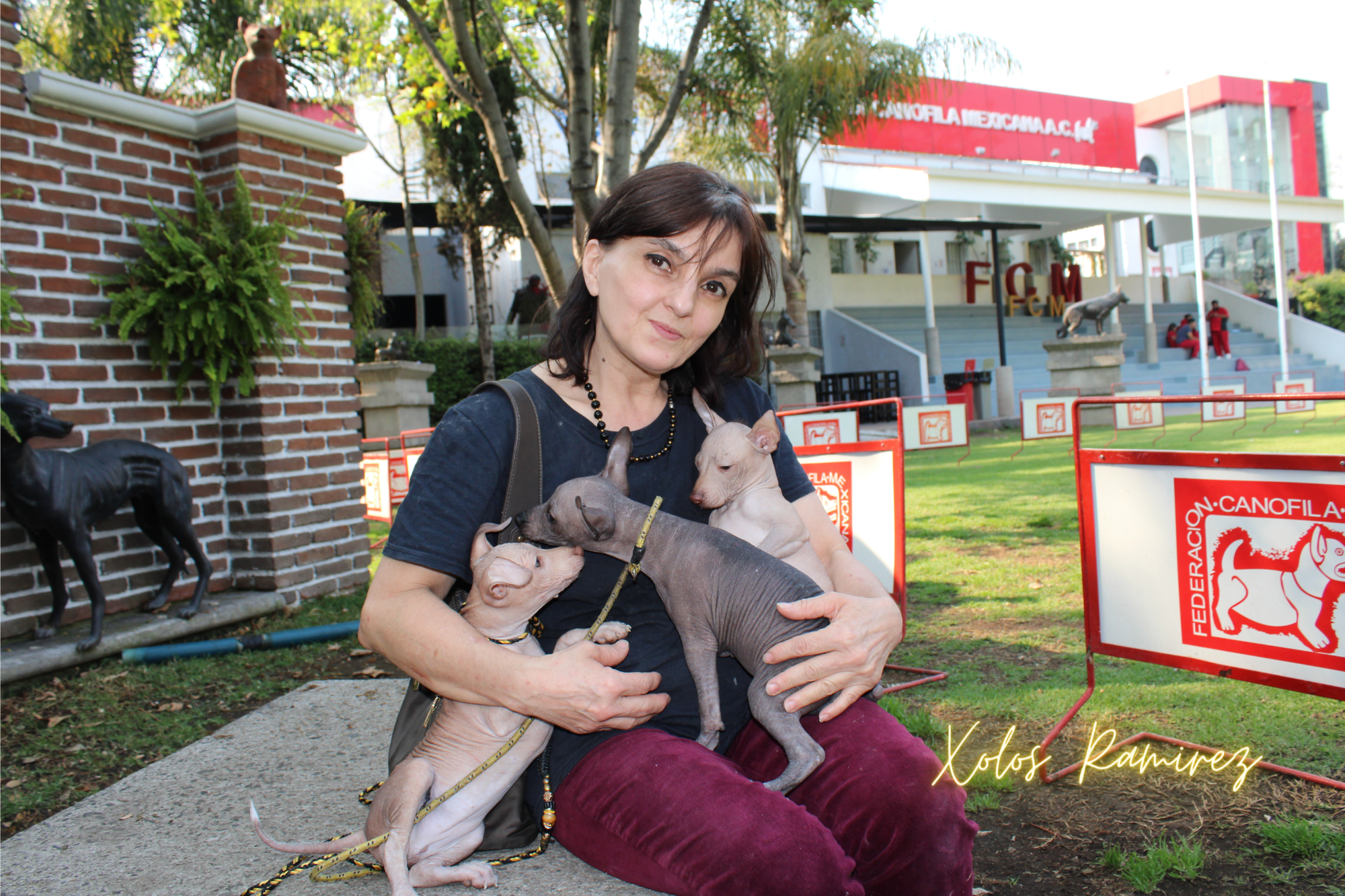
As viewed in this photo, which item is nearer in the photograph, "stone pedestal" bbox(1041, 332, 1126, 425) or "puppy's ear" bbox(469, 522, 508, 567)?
"puppy's ear" bbox(469, 522, 508, 567)

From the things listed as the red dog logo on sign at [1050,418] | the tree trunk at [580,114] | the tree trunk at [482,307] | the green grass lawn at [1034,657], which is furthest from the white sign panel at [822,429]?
the tree trunk at [482,307]

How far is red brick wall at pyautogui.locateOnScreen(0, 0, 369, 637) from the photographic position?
4.87m

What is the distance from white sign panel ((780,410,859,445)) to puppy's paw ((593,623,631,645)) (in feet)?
22.8

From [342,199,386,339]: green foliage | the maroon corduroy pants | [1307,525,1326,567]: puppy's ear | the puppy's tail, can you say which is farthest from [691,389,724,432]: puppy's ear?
[342,199,386,339]: green foliage

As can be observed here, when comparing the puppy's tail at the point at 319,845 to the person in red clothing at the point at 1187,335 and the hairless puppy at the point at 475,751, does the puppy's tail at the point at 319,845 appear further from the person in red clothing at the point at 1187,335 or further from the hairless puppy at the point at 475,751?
the person in red clothing at the point at 1187,335

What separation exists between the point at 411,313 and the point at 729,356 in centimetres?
2620

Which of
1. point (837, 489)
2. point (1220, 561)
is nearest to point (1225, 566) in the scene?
point (1220, 561)

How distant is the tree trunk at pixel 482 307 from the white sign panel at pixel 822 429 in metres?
12.2

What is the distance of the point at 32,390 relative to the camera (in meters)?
4.89

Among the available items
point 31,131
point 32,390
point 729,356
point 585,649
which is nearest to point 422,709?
point 585,649

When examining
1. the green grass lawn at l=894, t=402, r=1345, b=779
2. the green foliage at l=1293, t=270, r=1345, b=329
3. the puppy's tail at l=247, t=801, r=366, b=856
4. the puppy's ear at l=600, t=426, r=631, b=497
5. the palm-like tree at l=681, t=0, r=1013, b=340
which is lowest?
the green grass lawn at l=894, t=402, r=1345, b=779

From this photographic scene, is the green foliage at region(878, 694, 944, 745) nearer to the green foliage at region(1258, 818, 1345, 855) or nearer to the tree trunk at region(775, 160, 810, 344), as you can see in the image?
the green foliage at region(1258, 818, 1345, 855)

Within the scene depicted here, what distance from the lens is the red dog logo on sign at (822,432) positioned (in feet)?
29.7

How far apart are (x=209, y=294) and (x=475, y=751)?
437 centimetres
